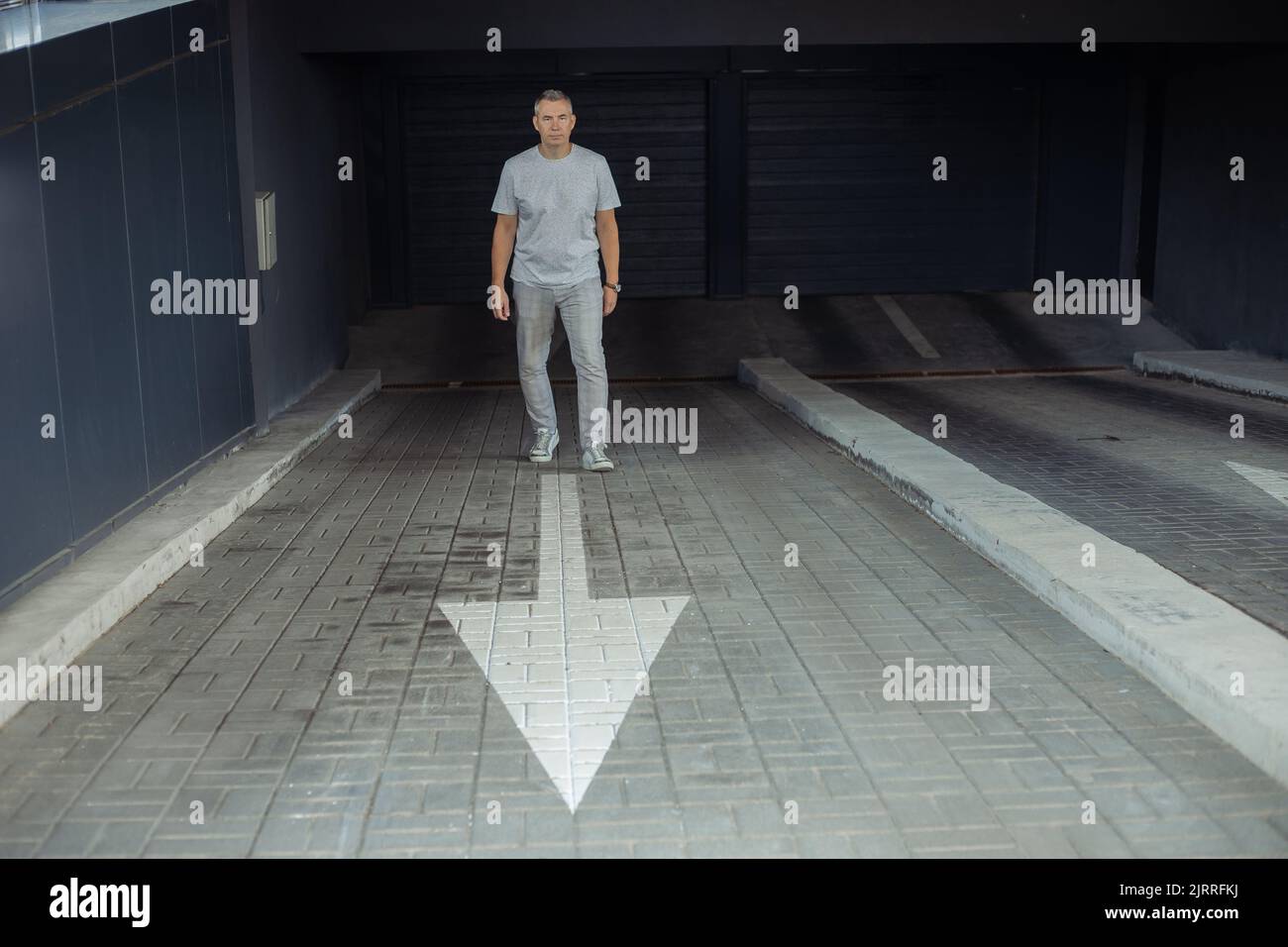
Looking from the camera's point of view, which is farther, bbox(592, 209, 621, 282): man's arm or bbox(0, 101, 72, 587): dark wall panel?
bbox(592, 209, 621, 282): man's arm

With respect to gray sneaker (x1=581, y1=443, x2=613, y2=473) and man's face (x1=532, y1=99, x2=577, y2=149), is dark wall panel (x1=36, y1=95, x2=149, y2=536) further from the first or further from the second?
gray sneaker (x1=581, y1=443, x2=613, y2=473)

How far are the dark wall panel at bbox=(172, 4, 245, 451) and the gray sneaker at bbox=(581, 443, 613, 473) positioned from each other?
8.22 feet

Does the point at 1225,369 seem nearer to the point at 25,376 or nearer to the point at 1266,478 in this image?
the point at 1266,478

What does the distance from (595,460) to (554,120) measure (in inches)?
89.0

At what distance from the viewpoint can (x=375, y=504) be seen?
794 centimetres

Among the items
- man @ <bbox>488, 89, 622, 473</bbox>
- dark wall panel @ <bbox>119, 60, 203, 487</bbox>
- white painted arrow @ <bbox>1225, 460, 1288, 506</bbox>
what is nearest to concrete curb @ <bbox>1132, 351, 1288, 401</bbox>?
white painted arrow @ <bbox>1225, 460, 1288, 506</bbox>

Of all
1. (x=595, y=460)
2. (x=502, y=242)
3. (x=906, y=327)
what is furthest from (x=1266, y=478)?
(x=906, y=327)

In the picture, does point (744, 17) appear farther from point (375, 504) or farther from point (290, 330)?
point (375, 504)

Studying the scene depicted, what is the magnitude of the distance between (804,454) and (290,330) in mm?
5058

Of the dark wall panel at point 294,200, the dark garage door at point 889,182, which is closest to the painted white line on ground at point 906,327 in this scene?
the dark garage door at point 889,182

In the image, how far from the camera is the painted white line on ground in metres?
16.7

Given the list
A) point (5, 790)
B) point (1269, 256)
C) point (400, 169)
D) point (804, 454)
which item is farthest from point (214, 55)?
point (1269, 256)

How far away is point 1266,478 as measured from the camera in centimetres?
833
